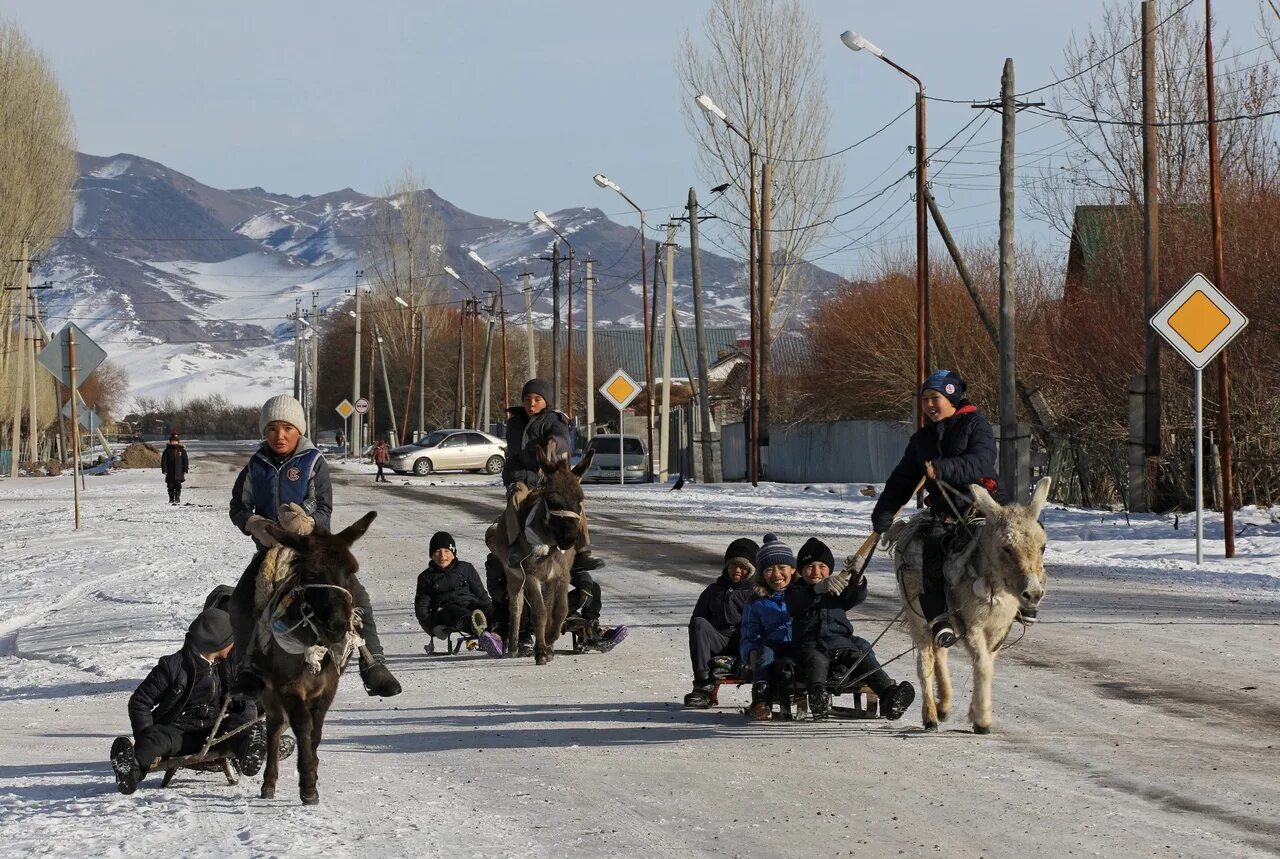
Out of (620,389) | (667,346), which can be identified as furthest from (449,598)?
(667,346)

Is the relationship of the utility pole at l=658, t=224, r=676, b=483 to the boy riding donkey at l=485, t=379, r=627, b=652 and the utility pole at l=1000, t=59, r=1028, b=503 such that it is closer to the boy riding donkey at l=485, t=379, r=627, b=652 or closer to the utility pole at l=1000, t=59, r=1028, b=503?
the utility pole at l=1000, t=59, r=1028, b=503

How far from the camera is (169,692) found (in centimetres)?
838

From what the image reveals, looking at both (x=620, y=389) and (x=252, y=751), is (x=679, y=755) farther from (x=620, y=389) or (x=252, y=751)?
(x=620, y=389)

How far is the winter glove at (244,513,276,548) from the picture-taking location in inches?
312

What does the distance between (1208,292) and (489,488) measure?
2998cm

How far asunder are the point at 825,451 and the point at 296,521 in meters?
44.8

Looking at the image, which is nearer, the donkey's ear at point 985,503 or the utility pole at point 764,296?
the donkey's ear at point 985,503

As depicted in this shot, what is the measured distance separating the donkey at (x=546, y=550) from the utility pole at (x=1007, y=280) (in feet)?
57.0

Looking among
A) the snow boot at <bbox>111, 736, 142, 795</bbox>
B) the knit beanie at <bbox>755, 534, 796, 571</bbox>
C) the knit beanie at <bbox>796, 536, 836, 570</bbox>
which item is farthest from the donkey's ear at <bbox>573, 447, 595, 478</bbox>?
the snow boot at <bbox>111, 736, 142, 795</bbox>

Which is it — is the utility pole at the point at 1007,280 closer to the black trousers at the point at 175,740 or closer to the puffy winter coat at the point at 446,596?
the puffy winter coat at the point at 446,596

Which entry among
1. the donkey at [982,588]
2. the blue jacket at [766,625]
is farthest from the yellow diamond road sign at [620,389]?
the donkey at [982,588]

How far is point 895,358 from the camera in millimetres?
48062

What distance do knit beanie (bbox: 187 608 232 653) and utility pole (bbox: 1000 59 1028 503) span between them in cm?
2233

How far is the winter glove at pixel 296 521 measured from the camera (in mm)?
8062
